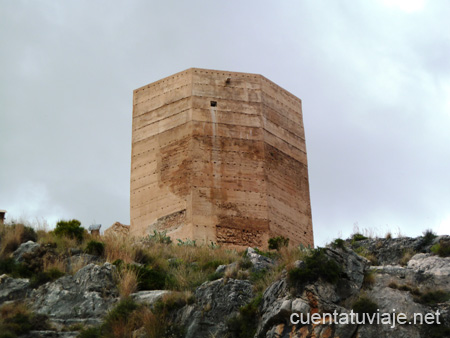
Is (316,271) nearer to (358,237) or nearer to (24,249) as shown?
(358,237)

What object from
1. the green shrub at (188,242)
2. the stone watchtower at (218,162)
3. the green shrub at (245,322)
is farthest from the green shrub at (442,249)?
the stone watchtower at (218,162)

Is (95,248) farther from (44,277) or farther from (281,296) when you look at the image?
(281,296)

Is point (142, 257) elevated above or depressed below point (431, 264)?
above

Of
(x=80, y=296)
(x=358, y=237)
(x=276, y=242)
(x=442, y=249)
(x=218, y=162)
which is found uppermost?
(x=218, y=162)

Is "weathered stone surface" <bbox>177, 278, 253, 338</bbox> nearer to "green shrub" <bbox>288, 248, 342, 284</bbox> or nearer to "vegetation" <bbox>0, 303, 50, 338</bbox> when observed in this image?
"green shrub" <bbox>288, 248, 342, 284</bbox>

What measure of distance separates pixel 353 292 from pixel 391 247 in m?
4.81

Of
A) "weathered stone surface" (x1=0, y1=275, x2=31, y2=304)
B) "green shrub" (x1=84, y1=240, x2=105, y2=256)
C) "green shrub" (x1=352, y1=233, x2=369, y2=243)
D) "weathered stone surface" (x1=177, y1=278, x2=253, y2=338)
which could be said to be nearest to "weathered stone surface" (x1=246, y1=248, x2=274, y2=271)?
"weathered stone surface" (x1=177, y1=278, x2=253, y2=338)

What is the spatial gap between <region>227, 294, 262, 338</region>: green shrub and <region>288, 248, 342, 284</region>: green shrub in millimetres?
746

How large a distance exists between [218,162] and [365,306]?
11.8 meters

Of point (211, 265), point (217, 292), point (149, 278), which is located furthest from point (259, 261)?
point (149, 278)

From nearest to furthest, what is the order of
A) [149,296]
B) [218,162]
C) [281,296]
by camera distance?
[281,296] < [149,296] < [218,162]

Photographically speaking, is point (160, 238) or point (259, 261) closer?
point (259, 261)

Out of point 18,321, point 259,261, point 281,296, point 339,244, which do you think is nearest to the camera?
point 281,296

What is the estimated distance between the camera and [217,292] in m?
14.6
